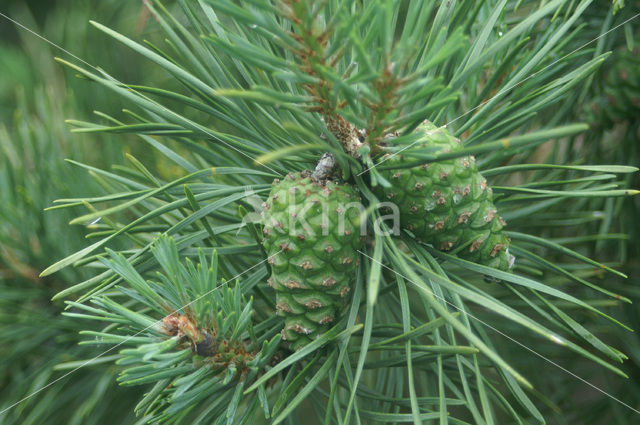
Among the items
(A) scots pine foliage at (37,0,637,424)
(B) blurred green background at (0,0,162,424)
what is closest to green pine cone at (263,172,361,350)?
(A) scots pine foliage at (37,0,637,424)

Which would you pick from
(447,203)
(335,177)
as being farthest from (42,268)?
(447,203)

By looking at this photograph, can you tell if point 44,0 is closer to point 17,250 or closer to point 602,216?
point 17,250

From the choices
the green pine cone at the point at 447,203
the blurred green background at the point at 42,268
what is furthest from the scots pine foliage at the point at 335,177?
the blurred green background at the point at 42,268

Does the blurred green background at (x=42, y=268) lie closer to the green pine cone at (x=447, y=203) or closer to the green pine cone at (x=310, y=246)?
the green pine cone at (x=310, y=246)

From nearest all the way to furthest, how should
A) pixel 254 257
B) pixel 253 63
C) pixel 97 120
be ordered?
1. pixel 253 63
2. pixel 254 257
3. pixel 97 120

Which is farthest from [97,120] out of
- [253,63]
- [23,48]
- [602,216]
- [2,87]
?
[602,216]
